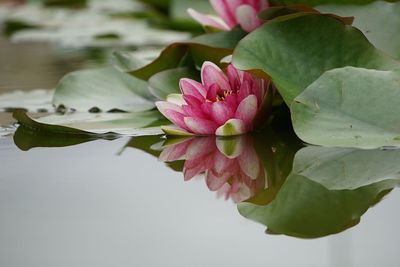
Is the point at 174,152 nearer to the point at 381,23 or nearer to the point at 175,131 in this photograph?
the point at 175,131

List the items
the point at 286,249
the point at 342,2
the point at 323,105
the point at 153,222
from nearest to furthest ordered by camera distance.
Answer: the point at 286,249, the point at 153,222, the point at 323,105, the point at 342,2

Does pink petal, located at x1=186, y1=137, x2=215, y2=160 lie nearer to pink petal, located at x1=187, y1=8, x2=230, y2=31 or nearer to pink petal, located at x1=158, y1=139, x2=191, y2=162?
pink petal, located at x1=158, y1=139, x2=191, y2=162

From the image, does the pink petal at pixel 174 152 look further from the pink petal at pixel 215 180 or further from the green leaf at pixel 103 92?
the green leaf at pixel 103 92

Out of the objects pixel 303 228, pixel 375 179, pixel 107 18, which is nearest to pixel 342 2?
pixel 375 179

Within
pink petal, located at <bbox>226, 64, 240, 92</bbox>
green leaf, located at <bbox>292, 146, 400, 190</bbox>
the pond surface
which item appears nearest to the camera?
the pond surface

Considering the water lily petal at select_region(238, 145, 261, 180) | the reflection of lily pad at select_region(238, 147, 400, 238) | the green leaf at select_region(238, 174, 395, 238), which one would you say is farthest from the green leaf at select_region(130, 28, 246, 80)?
the green leaf at select_region(238, 174, 395, 238)

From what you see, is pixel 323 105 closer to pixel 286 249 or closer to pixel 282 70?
pixel 282 70
